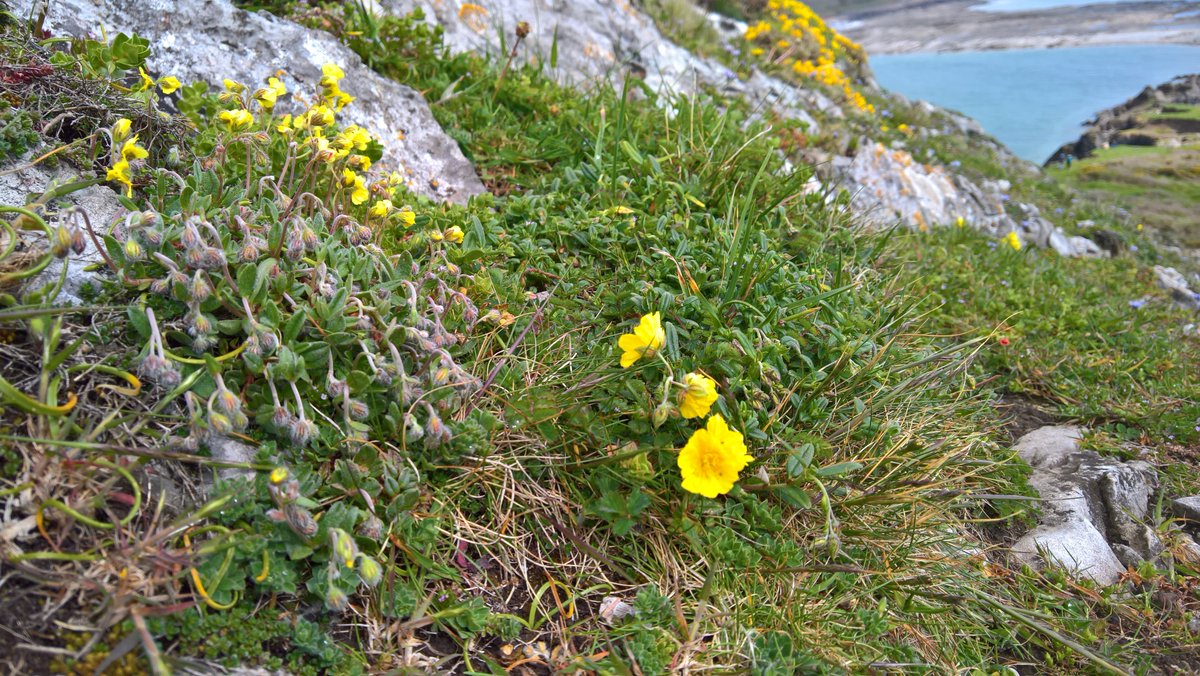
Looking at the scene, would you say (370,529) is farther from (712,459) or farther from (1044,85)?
(1044,85)

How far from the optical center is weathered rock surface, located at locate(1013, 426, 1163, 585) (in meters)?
2.63

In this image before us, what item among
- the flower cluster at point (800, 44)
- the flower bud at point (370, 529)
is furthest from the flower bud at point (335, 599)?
the flower cluster at point (800, 44)

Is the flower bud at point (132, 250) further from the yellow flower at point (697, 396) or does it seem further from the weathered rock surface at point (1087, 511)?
the weathered rock surface at point (1087, 511)

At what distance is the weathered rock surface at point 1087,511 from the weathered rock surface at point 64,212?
3306 millimetres

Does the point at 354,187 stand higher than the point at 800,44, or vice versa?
the point at 800,44

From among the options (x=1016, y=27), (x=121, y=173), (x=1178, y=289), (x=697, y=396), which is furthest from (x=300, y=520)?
(x=1016, y=27)

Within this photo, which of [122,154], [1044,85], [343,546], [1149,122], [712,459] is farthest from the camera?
[1044,85]

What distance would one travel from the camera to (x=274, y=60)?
3.50m

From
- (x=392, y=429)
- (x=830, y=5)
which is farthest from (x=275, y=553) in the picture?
(x=830, y=5)

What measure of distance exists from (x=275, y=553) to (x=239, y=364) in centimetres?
57

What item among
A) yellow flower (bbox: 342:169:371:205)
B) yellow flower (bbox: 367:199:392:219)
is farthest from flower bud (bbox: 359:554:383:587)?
yellow flower (bbox: 342:169:371:205)

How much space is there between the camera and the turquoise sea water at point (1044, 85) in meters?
20.4

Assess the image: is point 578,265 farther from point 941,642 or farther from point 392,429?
point 941,642

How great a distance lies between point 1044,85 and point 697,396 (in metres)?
27.3
